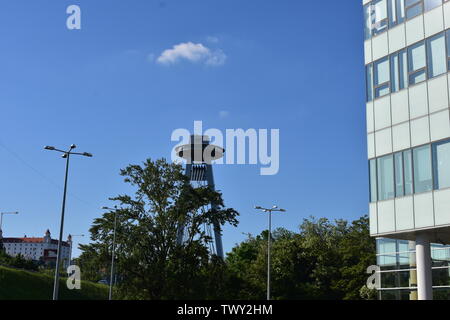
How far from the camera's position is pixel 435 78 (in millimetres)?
24250

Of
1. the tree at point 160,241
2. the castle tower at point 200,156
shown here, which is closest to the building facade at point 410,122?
the tree at point 160,241

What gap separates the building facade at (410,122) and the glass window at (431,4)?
16 millimetres

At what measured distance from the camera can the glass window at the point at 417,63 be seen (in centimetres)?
2506

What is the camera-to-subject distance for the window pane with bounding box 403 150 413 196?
24938mm

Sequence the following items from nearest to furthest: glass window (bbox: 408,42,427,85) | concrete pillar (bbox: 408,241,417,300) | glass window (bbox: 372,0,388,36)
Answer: glass window (bbox: 408,42,427,85) → glass window (bbox: 372,0,388,36) → concrete pillar (bbox: 408,241,417,300)

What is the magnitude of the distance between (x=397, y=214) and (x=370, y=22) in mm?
9525

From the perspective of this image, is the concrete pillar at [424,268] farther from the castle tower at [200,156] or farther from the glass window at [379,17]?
the castle tower at [200,156]

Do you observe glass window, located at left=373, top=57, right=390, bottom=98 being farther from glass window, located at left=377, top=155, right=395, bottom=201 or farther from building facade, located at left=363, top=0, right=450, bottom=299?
glass window, located at left=377, top=155, right=395, bottom=201

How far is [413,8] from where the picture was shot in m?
26.0

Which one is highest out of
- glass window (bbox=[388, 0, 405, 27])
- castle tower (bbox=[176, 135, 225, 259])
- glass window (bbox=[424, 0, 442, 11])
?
castle tower (bbox=[176, 135, 225, 259])

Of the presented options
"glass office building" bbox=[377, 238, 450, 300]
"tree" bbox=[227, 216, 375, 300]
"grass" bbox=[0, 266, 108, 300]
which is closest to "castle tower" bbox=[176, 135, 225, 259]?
"tree" bbox=[227, 216, 375, 300]

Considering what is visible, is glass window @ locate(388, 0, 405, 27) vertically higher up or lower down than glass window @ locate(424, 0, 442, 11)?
higher up

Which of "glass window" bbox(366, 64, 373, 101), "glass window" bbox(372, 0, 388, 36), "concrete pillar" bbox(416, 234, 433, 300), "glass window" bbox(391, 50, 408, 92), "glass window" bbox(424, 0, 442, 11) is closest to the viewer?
"glass window" bbox(424, 0, 442, 11)
